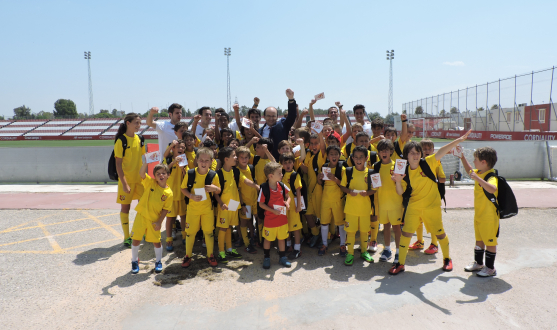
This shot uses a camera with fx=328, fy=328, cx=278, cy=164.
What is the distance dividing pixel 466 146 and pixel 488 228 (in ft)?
28.3

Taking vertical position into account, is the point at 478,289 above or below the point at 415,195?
below

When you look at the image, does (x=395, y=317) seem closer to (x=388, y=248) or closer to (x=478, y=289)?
(x=478, y=289)

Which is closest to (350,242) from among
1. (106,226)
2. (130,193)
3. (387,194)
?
(387,194)

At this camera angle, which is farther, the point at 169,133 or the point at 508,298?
the point at 169,133

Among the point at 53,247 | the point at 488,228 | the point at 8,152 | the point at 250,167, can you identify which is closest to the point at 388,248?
the point at 488,228

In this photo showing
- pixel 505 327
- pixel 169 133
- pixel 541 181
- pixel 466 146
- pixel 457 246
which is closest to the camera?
pixel 505 327

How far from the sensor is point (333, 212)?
16.0 feet

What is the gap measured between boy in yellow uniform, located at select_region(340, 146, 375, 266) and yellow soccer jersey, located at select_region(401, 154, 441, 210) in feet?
1.75

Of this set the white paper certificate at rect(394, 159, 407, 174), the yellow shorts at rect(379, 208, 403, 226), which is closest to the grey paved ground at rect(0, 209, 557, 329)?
the yellow shorts at rect(379, 208, 403, 226)

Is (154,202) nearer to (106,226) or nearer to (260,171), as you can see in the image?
(260,171)

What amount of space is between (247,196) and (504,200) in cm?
339

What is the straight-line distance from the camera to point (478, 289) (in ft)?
12.3

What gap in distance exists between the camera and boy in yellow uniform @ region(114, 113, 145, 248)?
514cm

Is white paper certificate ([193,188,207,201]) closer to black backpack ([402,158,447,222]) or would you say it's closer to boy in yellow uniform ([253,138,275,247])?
boy in yellow uniform ([253,138,275,247])
